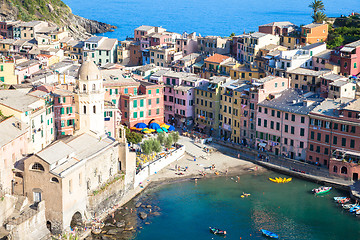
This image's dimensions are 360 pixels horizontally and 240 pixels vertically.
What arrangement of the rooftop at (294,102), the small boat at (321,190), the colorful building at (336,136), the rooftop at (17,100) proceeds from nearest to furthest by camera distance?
the rooftop at (17,100) → the small boat at (321,190) → the colorful building at (336,136) → the rooftop at (294,102)

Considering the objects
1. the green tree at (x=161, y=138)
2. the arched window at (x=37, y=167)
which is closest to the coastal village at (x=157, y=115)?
the green tree at (x=161, y=138)

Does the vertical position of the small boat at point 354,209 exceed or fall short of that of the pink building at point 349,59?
it falls short

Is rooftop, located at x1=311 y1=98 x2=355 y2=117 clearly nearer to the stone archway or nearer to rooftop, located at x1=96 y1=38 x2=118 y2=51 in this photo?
the stone archway

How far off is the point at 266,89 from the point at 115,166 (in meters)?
29.5

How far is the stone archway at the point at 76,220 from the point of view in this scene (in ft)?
240

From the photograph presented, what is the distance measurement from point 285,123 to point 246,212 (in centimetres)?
1903

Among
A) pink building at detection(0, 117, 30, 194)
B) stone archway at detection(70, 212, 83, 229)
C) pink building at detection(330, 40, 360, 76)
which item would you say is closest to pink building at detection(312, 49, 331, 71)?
pink building at detection(330, 40, 360, 76)

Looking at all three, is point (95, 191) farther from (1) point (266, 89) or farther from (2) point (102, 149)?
(1) point (266, 89)

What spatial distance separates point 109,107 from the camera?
94562 mm

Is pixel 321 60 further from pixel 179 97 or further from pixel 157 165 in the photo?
pixel 157 165

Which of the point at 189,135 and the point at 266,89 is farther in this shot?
the point at 189,135

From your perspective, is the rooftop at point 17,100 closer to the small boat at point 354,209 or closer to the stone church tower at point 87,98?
the stone church tower at point 87,98

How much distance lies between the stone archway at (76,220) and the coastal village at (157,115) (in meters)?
0.21

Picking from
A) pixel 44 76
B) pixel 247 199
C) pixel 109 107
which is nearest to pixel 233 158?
pixel 247 199
